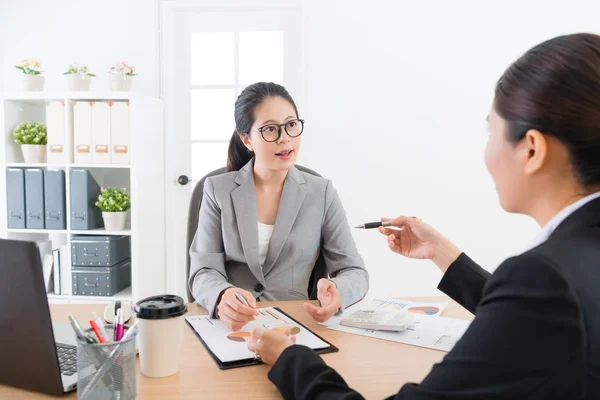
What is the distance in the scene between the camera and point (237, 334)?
1197 millimetres

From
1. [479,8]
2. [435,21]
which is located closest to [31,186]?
[435,21]

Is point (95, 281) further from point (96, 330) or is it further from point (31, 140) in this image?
point (96, 330)

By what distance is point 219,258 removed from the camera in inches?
64.2

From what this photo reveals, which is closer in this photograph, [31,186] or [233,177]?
[233,177]

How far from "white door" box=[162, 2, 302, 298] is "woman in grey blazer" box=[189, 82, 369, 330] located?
4.90ft

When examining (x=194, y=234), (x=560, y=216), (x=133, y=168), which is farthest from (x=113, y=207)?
(x=560, y=216)

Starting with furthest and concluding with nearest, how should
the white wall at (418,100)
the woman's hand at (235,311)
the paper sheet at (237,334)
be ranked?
1. the white wall at (418,100)
2. the woman's hand at (235,311)
3. the paper sheet at (237,334)

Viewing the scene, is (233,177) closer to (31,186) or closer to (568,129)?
(568,129)

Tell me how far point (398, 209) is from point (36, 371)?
2.61 m

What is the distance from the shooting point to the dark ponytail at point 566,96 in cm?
66

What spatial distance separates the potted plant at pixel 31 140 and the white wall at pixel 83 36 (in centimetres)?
38

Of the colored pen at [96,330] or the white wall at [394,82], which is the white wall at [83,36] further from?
the colored pen at [96,330]

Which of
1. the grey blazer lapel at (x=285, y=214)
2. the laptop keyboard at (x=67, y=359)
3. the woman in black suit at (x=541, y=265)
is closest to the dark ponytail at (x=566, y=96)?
the woman in black suit at (x=541, y=265)

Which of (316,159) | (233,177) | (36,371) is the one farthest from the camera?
(316,159)
